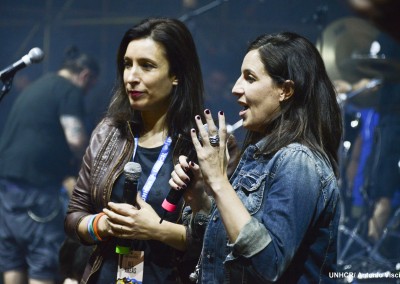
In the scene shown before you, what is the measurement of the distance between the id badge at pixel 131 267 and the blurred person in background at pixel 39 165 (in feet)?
8.38

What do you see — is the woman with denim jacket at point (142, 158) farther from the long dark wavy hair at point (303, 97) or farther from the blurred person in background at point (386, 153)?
the blurred person in background at point (386, 153)

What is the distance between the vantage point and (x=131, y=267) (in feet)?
7.20

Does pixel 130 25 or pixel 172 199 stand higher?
pixel 130 25

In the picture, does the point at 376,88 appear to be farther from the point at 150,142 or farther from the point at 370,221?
the point at 150,142

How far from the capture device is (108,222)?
2152mm

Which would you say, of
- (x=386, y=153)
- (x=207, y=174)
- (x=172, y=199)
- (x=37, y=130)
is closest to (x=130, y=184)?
(x=172, y=199)

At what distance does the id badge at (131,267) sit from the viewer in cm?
219

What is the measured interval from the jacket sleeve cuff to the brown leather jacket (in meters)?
0.59

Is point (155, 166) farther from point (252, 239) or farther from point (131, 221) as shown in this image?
point (252, 239)

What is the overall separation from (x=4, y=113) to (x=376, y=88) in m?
2.98

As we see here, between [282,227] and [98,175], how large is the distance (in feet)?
2.83

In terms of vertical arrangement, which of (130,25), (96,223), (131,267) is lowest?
(131,267)

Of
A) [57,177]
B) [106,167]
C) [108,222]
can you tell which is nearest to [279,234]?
[108,222]

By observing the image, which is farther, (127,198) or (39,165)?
(39,165)
